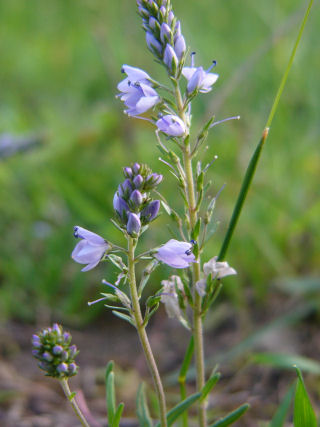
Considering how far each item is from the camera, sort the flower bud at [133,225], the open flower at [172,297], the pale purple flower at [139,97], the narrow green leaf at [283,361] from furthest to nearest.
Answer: the narrow green leaf at [283,361], the open flower at [172,297], the pale purple flower at [139,97], the flower bud at [133,225]

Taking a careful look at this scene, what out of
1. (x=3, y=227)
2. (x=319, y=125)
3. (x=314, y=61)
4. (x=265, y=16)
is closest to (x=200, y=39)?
(x=265, y=16)

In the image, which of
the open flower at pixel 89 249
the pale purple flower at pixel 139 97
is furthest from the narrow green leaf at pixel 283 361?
the pale purple flower at pixel 139 97

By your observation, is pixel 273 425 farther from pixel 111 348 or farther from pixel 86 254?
pixel 111 348

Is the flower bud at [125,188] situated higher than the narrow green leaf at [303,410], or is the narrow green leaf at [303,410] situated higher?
the flower bud at [125,188]

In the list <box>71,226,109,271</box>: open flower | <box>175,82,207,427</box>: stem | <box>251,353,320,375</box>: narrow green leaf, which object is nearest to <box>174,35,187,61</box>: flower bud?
<box>175,82,207,427</box>: stem

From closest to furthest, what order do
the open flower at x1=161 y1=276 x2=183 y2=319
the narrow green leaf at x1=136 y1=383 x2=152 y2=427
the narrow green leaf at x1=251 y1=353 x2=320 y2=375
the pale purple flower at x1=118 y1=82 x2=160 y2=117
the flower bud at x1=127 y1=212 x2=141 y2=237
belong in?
the flower bud at x1=127 y1=212 x2=141 y2=237, the pale purple flower at x1=118 y1=82 x2=160 y2=117, the open flower at x1=161 y1=276 x2=183 y2=319, the narrow green leaf at x1=136 y1=383 x2=152 y2=427, the narrow green leaf at x1=251 y1=353 x2=320 y2=375

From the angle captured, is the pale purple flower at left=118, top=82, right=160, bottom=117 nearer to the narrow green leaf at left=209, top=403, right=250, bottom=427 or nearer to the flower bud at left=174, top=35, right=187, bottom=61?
the flower bud at left=174, top=35, right=187, bottom=61

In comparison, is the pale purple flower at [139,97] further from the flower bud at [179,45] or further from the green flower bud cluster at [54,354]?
the green flower bud cluster at [54,354]
